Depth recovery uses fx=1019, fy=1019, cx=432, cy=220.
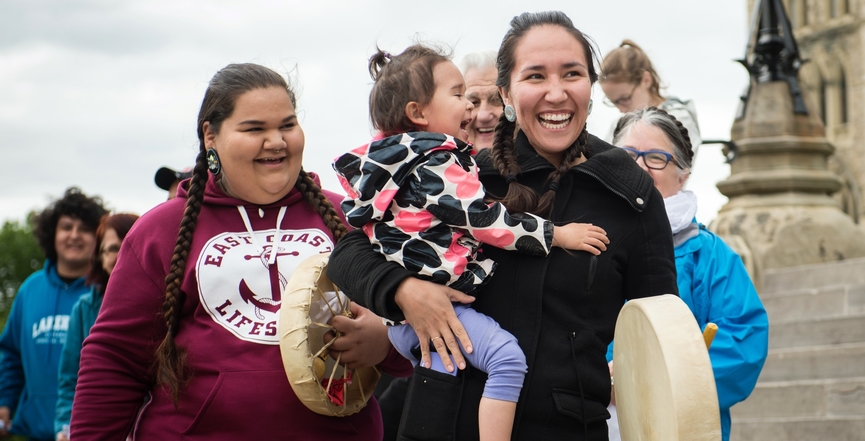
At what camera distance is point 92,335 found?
342cm

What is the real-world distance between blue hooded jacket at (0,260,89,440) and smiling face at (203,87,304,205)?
3.50 m

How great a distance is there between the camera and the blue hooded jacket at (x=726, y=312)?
3.88 metres

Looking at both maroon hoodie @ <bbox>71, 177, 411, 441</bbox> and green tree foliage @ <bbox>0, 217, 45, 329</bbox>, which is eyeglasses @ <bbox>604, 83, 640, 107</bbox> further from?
green tree foliage @ <bbox>0, 217, 45, 329</bbox>

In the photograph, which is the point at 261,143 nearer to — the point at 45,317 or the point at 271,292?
the point at 271,292

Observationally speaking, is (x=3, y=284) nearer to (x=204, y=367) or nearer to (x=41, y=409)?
(x=41, y=409)

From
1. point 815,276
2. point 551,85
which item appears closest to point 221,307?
point 551,85

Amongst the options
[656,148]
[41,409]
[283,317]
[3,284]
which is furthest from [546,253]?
[3,284]

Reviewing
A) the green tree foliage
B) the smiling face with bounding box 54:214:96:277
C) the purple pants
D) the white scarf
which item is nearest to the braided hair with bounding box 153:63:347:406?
the purple pants

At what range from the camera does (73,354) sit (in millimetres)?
5836

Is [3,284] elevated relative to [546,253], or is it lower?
elevated

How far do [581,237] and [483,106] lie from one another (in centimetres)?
226

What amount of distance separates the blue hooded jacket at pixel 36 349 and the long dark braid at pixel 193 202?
3.33 metres

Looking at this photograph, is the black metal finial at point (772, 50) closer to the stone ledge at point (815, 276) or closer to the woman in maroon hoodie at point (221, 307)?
the stone ledge at point (815, 276)

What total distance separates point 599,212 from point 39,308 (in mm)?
4827
